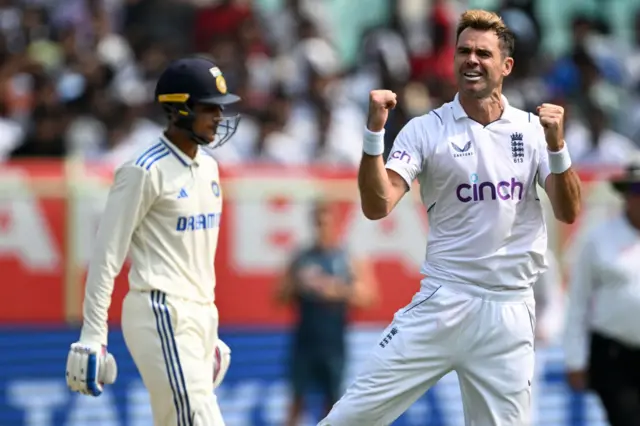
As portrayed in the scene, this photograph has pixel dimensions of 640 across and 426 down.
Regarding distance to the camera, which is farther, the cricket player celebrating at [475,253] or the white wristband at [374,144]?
the cricket player celebrating at [475,253]

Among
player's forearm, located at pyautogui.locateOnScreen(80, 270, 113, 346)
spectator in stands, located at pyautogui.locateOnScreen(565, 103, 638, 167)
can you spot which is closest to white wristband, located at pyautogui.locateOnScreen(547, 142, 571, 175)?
player's forearm, located at pyautogui.locateOnScreen(80, 270, 113, 346)

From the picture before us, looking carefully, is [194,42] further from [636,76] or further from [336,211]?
[636,76]

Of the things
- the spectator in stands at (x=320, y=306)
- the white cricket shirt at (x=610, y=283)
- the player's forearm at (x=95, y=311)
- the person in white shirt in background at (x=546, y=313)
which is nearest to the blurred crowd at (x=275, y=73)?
the spectator in stands at (x=320, y=306)

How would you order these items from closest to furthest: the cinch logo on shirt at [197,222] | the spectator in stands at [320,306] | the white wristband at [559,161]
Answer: the white wristband at [559,161] < the cinch logo on shirt at [197,222] < the spectator in stands at [320,306]

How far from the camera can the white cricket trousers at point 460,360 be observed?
6.49m

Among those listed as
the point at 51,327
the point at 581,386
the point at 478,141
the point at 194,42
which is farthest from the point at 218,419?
the point at 194,42

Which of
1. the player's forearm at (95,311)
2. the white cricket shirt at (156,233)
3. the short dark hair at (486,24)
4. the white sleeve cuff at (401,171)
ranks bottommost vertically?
the player's forearm at (95,311)

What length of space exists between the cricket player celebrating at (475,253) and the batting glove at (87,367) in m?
1.14

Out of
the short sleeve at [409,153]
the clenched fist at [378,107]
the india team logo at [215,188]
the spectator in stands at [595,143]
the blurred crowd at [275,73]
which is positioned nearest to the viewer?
the clenched fist at [378,107]

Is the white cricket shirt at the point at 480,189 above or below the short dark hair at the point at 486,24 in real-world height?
below

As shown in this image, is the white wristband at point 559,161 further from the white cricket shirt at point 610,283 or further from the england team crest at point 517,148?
the white cricket shirt at point 610,283

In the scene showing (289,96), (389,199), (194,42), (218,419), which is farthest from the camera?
(194,42)

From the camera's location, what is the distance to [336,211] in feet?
40.3

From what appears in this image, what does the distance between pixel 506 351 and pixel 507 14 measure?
35.3 ft
